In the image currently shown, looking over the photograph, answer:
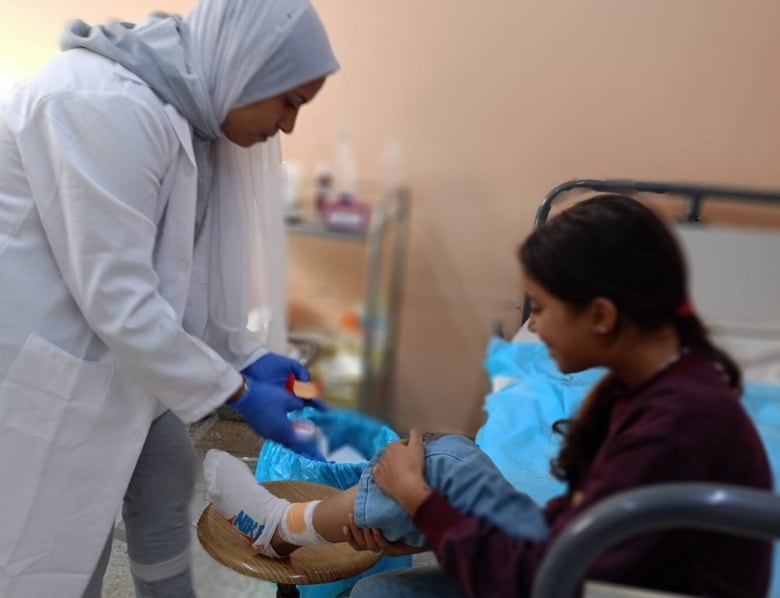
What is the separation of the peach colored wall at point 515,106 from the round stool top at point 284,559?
29 cm

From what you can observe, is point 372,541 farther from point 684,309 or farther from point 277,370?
point 684,309

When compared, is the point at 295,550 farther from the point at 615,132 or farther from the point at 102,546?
the point at 615,132

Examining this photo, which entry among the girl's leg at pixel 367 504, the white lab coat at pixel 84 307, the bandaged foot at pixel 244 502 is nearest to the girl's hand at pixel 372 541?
the girl's leg at pixel 367 504

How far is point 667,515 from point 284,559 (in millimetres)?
625

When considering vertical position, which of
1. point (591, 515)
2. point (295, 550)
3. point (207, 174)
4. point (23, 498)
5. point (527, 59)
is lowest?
point (295, 550)

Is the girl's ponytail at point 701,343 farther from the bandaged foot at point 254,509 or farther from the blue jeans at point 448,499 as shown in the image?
the bandaged foot at point 254,509

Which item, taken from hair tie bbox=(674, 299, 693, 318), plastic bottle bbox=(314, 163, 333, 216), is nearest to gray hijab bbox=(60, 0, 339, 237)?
plastic bottle bbox=(314, 163, 333, 216)

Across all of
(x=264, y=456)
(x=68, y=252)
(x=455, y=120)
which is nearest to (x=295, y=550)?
(x=264, y=456)

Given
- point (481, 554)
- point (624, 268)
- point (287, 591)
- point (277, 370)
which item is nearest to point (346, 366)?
point (277, 370)

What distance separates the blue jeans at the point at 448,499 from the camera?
0.66 meters

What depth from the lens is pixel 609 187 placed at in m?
0.88

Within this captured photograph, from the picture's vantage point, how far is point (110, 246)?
812mm

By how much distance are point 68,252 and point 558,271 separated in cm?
60

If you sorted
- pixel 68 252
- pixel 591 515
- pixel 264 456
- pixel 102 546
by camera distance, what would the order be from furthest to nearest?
pixel 264 456 < pixel 102 546 < pixel 68 252 < pixel 591 515
